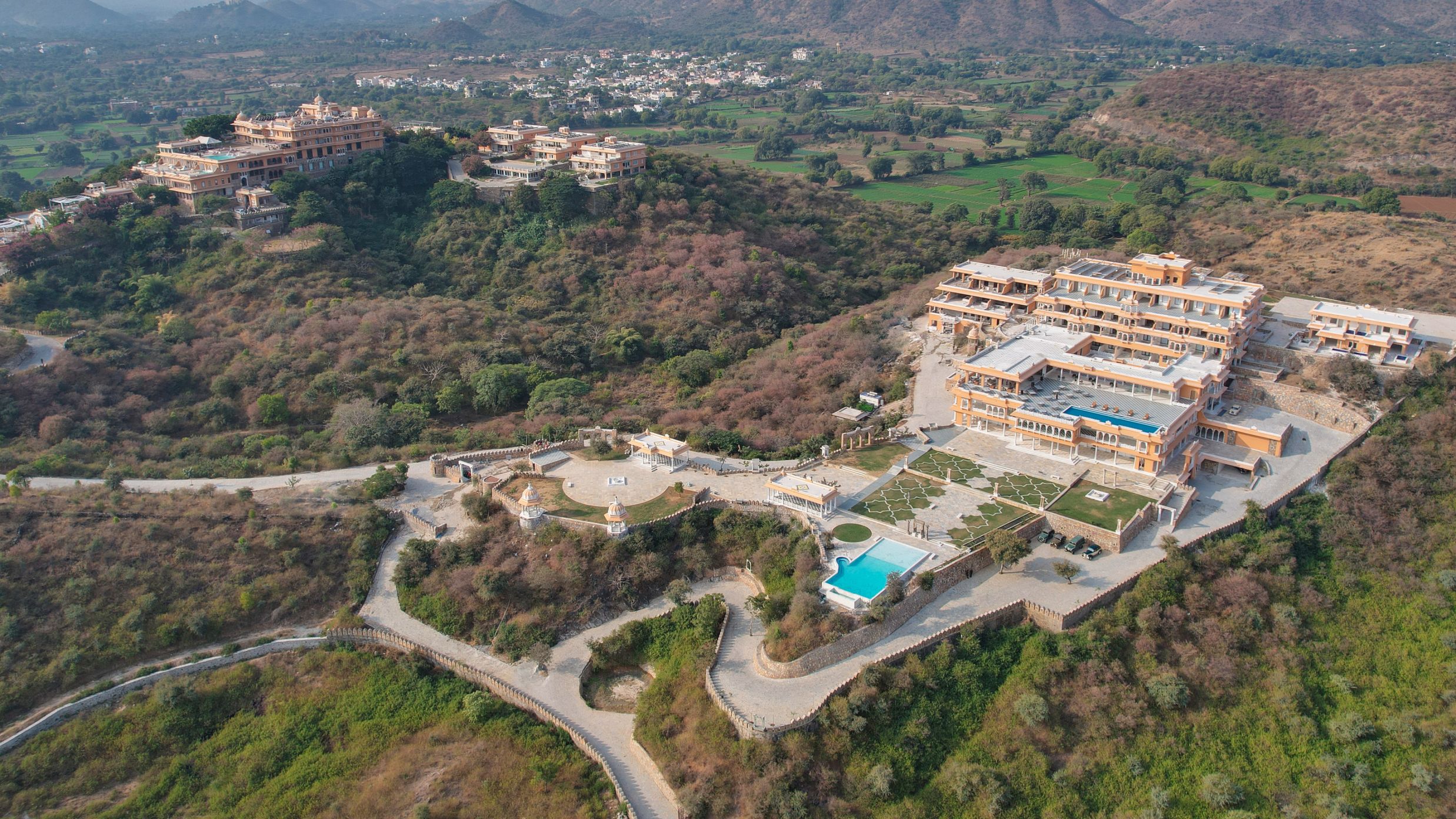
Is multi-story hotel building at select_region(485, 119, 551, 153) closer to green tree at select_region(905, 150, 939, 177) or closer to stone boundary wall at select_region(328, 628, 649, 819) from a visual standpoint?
green tree at select_region(905, 150, 939, 177)

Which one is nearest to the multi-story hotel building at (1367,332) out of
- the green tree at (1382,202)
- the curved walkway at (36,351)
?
the green tree at (1382,202)

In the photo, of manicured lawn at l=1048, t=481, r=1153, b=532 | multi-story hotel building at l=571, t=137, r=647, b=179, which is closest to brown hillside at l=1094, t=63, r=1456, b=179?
multi-story hotel building at l=571, t=137, r=647, b=179

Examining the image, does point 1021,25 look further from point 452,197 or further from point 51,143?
point 51,143

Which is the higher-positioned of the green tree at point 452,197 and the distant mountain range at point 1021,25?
the distant mountain range at point 1021,25

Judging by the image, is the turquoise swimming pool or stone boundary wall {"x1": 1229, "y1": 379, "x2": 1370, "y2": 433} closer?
the turquoise swimming pool

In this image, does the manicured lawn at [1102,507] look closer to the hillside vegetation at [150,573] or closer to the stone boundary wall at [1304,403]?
the stone boundary wall at [1304,403]

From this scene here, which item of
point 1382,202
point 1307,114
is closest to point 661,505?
point 1382,202
